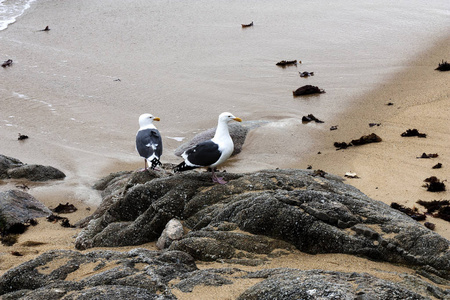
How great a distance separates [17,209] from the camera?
854 cm

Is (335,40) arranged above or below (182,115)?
above

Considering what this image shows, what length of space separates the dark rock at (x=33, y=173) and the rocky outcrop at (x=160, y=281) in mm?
6405

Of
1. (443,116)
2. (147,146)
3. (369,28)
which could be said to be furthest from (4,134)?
(369,28)

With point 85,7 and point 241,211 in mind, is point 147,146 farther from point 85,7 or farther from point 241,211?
point 85,7

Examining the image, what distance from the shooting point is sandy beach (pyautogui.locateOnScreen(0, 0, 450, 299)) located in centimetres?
611

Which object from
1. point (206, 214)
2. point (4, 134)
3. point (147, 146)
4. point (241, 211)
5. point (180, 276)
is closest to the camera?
point (180, 276)

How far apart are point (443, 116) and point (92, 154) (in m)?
9.01

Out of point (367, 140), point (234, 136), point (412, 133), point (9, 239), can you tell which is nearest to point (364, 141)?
point (367, 140)

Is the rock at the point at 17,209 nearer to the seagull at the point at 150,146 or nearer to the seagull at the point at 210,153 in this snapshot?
the seagull at the point at 150,146

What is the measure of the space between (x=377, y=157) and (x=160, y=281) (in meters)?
7.71

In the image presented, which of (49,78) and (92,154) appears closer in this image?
(92,154)

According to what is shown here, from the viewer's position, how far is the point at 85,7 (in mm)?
24203

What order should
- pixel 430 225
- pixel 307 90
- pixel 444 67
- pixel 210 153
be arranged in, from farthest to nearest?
pixel 444 67, pixel 307 90, pixel 430 225, pixel 210 153

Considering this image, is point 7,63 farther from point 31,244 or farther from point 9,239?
point 31,244
